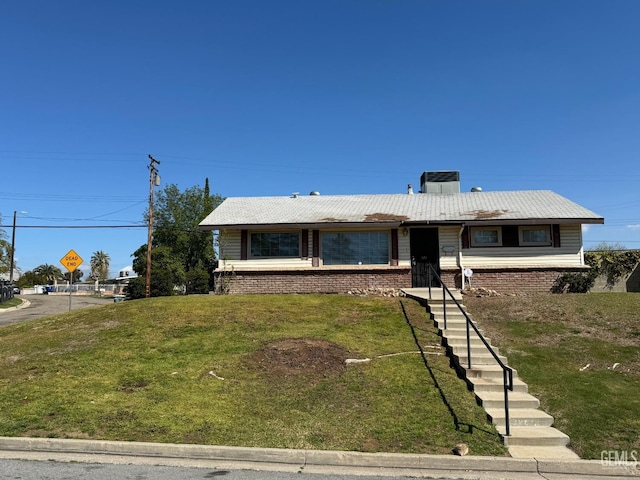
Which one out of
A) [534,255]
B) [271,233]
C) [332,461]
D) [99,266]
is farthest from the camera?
[99,266]

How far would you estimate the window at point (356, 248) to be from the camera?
18.2 meters

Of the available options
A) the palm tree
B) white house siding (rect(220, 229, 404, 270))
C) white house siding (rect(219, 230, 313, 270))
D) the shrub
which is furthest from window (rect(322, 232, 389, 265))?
the palm tree

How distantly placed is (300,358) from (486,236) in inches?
435

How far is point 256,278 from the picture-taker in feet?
60.2

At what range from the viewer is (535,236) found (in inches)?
700

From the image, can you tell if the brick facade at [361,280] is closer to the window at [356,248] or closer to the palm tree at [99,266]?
the window at [356,248]

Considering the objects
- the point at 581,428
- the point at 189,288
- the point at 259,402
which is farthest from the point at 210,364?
the point at 189,288

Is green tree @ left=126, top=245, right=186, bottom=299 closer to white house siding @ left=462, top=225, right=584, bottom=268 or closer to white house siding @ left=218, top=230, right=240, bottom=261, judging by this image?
white house siding @ left=218, top=230, right=240, bottom=261

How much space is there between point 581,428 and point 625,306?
8.01m

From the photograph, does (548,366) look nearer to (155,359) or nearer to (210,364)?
(210,364)

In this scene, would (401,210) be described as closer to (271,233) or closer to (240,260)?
(271,233)

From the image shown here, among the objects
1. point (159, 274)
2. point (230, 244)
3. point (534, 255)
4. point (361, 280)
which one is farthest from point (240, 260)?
point (159, 274)

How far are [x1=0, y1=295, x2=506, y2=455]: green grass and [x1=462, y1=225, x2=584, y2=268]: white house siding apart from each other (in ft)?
17.9

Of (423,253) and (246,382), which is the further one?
(423,253)
